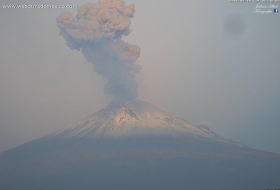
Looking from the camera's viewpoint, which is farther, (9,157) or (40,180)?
(9,157)

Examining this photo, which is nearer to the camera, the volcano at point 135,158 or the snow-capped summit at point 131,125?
the volcano at point 135,158

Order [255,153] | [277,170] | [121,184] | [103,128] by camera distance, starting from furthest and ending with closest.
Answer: [103,128]
[255,153]
[277,170]
[121,184]

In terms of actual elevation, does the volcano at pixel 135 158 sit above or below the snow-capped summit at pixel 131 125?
below

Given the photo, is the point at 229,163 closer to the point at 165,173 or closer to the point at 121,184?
the point at 165,173

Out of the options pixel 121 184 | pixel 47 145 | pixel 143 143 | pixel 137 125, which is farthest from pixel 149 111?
pixel 121 184

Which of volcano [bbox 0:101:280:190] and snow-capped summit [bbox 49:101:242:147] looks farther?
snow-capped summit [bbox 49:101:242:147]

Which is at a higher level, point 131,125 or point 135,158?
point 131,125

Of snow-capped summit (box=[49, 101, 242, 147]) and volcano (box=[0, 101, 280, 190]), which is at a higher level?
snow-capped summit (box=[49, 101, 242, 147])
